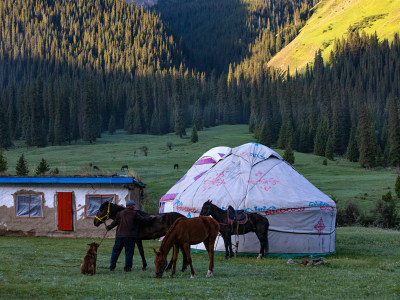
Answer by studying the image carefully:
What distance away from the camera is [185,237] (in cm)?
1242

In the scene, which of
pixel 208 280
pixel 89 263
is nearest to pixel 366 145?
pixel 208 280

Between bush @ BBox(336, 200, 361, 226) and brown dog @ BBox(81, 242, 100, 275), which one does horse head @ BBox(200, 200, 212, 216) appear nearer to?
brown dog @ BBox(81, 242, 100, 275)

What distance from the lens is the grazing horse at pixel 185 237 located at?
12086 mm

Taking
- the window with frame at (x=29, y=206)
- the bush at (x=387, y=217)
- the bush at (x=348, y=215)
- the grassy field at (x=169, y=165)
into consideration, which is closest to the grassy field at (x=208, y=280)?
the window with frame at (x=29, y=206)

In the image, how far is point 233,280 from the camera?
11781 millimetres

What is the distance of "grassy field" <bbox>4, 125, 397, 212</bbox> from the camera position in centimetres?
5003

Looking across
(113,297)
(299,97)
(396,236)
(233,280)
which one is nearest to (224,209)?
(233,280)

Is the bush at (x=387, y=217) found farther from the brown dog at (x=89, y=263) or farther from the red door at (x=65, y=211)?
the brown dog at (x=89, y=263)

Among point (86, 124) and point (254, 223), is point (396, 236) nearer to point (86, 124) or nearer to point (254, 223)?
point (254, 223)

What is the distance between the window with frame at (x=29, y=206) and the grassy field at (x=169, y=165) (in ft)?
8.02

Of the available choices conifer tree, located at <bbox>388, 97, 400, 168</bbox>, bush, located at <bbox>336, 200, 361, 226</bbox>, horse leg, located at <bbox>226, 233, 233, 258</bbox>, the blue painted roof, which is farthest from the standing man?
conifer tree, located at <bbox>388, 97, 400, 168</bbox>

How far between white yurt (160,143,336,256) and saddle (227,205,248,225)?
48.0 inches

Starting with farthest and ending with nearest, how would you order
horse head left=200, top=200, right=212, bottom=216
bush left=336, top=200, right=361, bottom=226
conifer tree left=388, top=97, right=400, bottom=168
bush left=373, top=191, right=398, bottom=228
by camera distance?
1. conifer tree left=388, top=97, right=400, bottom=168
2. bush left=336, top=200, right=361, bottom=226
3. bush left=373, top=191, right=398, bottom=228
4. horse head left=200, top=200, right=212, bottom=216

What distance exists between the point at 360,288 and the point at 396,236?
1545 cm
